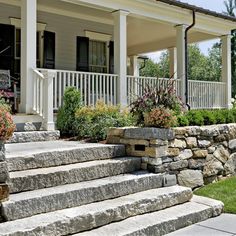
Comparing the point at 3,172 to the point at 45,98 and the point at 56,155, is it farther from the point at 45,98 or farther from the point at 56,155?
the point at 45,98

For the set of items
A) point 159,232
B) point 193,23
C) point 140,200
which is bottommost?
point 159,232

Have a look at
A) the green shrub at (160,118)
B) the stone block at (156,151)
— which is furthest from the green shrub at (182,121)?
the stone block at (156,151)

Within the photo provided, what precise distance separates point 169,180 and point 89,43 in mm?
7502

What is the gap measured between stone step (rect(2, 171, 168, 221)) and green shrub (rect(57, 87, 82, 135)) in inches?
99.7

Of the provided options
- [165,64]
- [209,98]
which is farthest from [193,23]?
[165,64]

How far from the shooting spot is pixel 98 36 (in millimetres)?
11562

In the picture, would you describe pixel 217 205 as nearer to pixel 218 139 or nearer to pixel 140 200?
pixel 140 200

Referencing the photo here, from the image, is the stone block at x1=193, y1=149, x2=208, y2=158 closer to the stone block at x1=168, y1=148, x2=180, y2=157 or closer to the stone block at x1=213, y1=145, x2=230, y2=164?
the stone block at x1=213, y1=145, x2=230, y2=164

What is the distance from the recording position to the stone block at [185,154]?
5402 mm

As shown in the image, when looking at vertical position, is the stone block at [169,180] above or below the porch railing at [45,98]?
below

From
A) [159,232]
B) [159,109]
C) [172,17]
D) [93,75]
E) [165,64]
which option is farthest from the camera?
[165,64]

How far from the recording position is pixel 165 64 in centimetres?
4350

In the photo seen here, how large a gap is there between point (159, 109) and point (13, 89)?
4752 millimetres

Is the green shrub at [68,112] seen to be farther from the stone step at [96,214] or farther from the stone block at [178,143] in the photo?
the stone step at [96,214]
